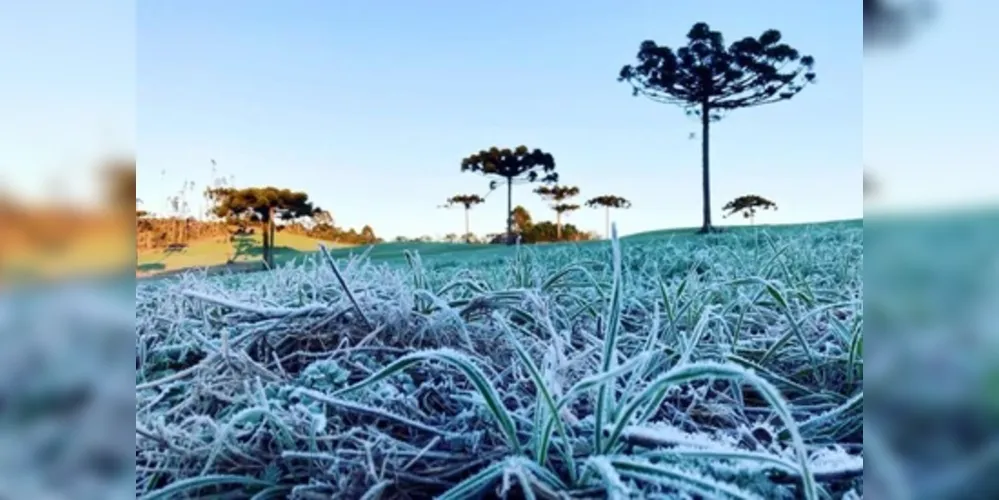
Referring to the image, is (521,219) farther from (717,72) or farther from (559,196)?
(717,72)

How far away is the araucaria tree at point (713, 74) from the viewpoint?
0.91 m

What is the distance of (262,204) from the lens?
0.99 m

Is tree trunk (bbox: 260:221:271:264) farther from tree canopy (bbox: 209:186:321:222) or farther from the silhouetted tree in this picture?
the silhouetted tree

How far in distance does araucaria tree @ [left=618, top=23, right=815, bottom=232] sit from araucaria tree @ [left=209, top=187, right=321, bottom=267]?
47cm

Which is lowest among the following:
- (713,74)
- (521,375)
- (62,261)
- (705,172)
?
(521,375)

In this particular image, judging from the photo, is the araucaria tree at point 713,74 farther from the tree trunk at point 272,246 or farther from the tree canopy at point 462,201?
the tree trunk at point 272,246

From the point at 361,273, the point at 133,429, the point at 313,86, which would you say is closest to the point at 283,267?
the point at 361,273

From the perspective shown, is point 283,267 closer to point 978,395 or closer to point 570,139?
point 570,139

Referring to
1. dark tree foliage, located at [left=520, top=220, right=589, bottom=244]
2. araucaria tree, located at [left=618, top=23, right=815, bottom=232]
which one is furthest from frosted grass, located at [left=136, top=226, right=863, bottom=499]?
araucaria tree, located at [left=618, top=23, right=815, bottom=232]

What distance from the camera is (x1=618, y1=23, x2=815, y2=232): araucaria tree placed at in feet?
2.98

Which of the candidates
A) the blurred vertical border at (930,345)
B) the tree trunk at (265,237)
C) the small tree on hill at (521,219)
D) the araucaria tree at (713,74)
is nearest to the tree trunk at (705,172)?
the araucaria tree at (713,74)

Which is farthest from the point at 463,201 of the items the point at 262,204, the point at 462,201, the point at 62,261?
the point at 62,261

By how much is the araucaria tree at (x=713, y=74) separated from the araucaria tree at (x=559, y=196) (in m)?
0.16

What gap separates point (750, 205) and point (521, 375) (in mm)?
460
